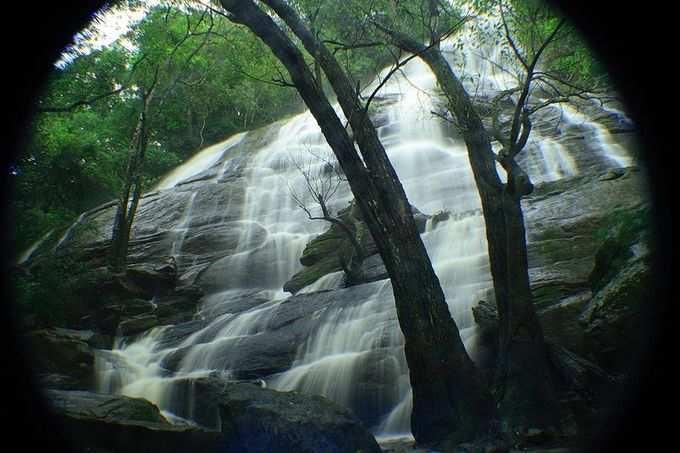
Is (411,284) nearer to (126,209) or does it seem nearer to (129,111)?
(126,209)

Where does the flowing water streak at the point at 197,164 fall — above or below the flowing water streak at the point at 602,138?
above

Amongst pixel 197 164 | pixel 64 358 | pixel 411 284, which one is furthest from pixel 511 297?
pixel 197 164

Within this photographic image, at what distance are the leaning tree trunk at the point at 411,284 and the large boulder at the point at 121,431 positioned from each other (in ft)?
9.54

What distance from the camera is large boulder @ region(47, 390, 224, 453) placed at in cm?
686

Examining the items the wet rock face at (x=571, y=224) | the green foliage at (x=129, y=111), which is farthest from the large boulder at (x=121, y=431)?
the green foliage at (x=129, y=111)

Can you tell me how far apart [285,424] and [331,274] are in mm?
8996

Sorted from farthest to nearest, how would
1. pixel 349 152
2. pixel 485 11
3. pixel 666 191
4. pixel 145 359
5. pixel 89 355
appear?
pixel 145 359 < pixel 89 355 < pixel 485 11 < pixel 349 152 < pixel 666 191

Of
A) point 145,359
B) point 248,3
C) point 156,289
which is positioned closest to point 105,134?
point 156,289

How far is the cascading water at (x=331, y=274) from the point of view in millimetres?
9758

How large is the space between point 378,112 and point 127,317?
51.5ft

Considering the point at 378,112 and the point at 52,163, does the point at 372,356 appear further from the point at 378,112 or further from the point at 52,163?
the point at 378,112

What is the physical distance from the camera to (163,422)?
7.58 m

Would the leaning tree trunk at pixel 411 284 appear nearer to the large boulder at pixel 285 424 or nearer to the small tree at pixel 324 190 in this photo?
the large boulder at pixel 285 424

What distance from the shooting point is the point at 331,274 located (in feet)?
50.5
